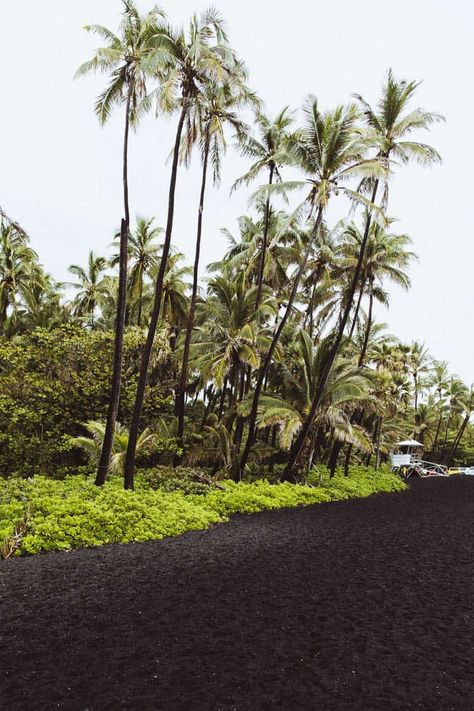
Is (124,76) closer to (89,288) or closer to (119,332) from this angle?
(119,332)

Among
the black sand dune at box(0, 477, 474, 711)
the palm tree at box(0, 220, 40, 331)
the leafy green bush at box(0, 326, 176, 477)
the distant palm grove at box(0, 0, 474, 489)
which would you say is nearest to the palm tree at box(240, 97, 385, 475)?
the distant palm grove at box(0, 0, 474, 489)

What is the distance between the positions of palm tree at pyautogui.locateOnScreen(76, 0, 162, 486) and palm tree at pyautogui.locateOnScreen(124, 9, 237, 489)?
46 centimetres

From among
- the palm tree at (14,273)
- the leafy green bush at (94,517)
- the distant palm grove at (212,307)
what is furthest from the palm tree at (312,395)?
the palm tree at (14,273)

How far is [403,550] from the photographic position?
8734mm

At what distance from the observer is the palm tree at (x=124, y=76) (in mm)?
12594

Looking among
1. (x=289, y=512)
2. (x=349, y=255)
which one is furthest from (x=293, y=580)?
(x=349, y=255)

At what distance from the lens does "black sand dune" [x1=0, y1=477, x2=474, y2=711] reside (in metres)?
3.56

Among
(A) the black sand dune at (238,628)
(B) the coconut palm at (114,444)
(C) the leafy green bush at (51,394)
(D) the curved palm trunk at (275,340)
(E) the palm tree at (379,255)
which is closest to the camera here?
(A) the black sand dune at (238,628)

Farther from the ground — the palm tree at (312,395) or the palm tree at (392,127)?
the palm tree at (392,127)

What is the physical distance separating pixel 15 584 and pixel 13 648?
6.64ft

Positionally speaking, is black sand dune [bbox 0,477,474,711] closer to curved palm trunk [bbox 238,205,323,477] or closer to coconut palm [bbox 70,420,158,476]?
coconut palm [bbox 70,420,158,476]

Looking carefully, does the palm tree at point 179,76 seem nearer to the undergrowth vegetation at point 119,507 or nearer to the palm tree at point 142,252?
the undergrowth vegetation at point 119,507

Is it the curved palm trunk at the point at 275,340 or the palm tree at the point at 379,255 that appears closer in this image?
the curved palm trunk at the point at 275,340

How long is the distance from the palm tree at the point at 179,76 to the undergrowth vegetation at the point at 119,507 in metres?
1.84
